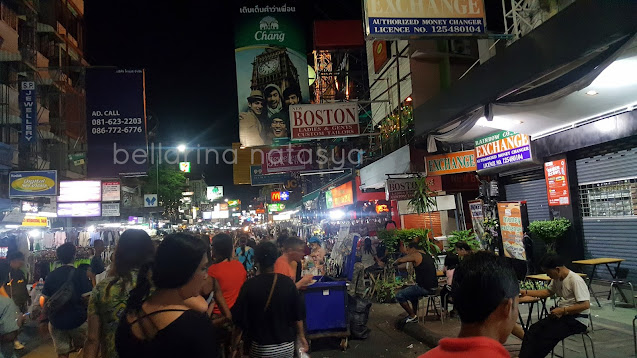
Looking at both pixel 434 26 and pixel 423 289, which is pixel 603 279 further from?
pixel 434 26

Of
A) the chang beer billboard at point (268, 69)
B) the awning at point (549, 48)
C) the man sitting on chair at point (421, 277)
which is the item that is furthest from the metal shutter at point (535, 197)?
the chang beer billboard at point (268, 69)

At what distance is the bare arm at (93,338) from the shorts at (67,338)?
2.36 m

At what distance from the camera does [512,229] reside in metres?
10.5

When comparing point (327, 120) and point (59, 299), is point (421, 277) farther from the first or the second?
point (327, 120)

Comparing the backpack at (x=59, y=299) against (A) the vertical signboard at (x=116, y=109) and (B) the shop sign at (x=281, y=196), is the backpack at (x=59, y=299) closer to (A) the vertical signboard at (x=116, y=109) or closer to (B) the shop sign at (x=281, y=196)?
(A) the vertical signboard at (x=116, y=109)

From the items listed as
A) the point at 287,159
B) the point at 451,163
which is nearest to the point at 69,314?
the point at 451,163

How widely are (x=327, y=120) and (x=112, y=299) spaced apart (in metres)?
11.5

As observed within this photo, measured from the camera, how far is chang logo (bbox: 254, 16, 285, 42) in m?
16.7

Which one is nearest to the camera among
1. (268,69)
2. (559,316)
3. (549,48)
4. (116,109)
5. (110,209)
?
(559,316)

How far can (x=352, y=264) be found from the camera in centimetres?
917

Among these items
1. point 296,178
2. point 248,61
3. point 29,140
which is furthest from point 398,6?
point 296,178

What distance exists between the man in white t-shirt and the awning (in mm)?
2894

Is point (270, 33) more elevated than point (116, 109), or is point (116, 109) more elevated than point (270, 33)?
point (270, 33)

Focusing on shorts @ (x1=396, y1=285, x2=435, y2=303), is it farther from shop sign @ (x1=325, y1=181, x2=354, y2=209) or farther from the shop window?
shop sign @ (x1=325, y1=181, x2=354, y2=209)
